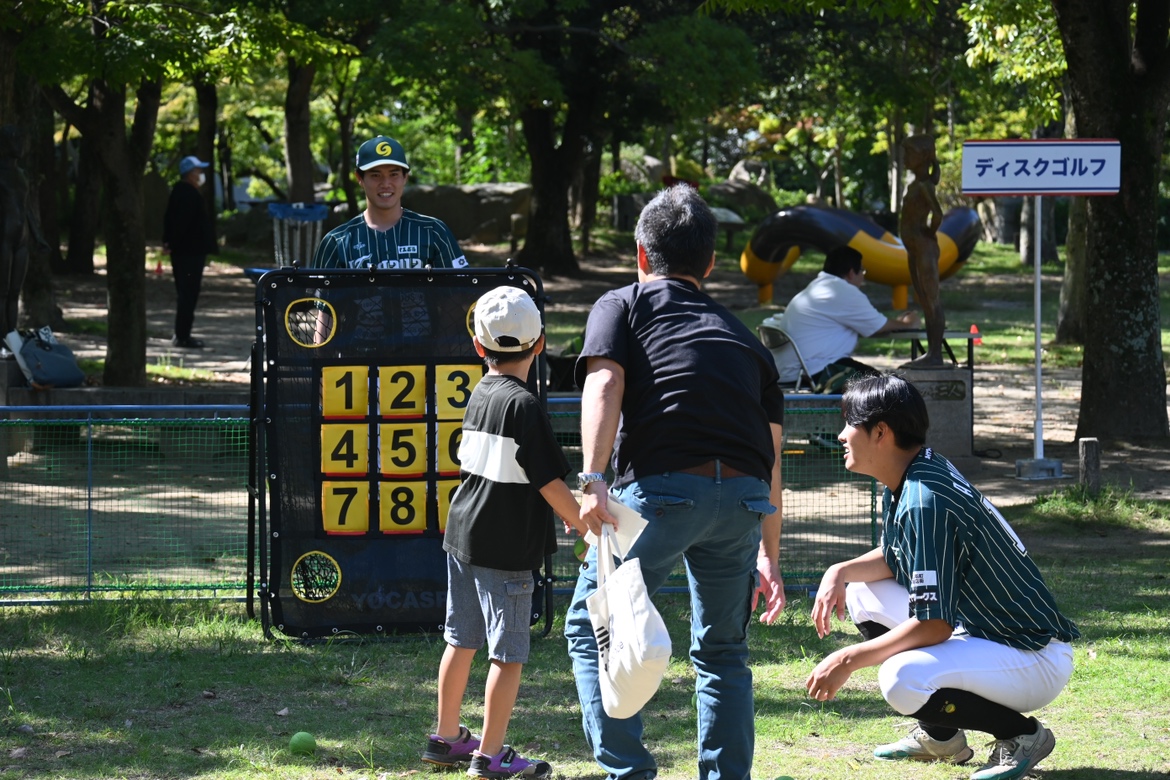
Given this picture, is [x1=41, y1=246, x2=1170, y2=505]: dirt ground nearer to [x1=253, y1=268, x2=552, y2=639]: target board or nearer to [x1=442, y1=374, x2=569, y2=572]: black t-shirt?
[x1=253, y1=268, x2=552, y2=639]: target board

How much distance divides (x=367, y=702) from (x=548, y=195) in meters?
22.7

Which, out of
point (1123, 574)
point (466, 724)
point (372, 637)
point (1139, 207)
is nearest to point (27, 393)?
point (372, 637)

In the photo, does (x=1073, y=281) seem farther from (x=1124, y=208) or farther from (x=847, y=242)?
(x=1124, y=208)

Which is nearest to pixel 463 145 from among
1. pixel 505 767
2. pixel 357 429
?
pixel 357 429

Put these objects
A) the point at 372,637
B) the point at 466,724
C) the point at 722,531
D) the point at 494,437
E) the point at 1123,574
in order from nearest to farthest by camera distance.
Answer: the point at 722,531
the point at 494,437
the point at 466,724
the point at 372,637
the point at 1123,574

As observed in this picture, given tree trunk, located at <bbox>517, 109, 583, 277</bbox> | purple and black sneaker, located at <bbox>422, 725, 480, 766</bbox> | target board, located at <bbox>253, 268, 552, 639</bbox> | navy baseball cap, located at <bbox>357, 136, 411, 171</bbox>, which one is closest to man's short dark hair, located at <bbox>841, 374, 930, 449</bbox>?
purple and black sneaker, located at <bbox>422, 725, 480, 766</bbox>

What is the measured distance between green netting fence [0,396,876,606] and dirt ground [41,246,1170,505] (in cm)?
180

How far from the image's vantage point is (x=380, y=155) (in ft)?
19.8

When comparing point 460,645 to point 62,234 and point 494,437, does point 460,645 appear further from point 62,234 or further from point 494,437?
point 62,234

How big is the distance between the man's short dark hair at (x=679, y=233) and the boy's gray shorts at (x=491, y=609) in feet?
3.57

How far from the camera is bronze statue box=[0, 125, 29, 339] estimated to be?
1144 centimetres

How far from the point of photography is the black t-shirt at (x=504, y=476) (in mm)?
4258

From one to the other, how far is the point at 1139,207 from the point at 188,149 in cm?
3311

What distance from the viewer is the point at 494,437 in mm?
4312
